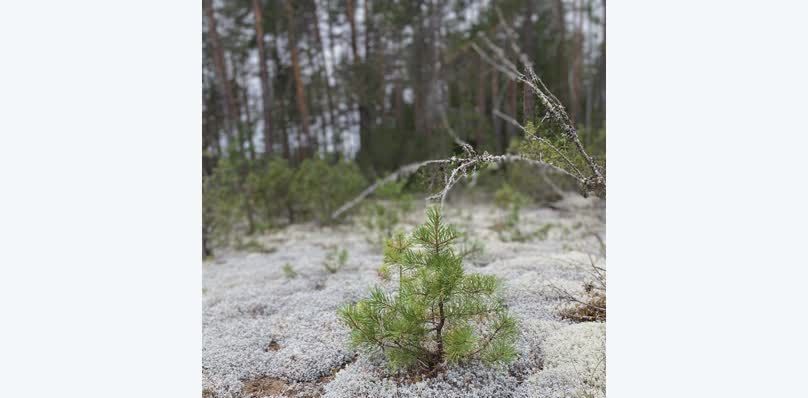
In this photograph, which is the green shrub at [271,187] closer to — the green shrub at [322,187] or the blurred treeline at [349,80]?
the blurred treeline at [349,80]

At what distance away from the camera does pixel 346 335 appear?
2.56 meters

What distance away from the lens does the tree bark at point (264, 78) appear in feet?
22.1

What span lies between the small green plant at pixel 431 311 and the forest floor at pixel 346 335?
0.10 metres

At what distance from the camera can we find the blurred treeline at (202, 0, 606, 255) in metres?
6.00

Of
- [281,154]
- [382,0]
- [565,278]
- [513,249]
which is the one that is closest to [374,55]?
[382,0]

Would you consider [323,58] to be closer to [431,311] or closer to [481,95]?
[481,95]

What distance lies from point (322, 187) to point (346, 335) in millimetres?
4043

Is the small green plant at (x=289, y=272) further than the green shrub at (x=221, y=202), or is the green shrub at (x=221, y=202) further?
the green shrub at (x=221, y=202)

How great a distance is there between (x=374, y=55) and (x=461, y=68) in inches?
49.3

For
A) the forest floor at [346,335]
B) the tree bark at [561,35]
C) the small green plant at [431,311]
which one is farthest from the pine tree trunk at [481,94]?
the small green plant at [431,311]

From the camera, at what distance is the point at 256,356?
2633 mm

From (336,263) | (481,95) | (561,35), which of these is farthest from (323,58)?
(336,263)
